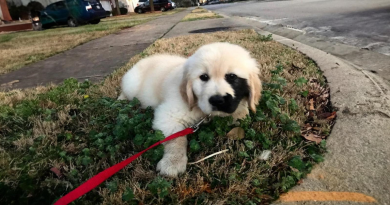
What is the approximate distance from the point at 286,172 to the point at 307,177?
4.6 inches

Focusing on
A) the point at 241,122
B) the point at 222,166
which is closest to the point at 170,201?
the point at 222,166

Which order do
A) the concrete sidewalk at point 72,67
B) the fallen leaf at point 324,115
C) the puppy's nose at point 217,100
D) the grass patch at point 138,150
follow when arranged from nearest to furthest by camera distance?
the grass patch at point 138,150 < the puppy's nose at point 217,100 < the fallen leaf at point 324,115 < the concrete sidewalk at point 72,67

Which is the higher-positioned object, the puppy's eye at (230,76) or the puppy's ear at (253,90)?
the puppy's eye at (230,76)

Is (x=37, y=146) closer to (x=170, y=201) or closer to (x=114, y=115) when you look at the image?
(x=114, y=115)

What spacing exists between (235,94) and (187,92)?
340mm

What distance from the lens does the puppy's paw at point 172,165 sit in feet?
5.65

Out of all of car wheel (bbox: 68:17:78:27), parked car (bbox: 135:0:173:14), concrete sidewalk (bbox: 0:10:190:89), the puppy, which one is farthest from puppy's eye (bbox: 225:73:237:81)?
parked car (bbox: 135:0:173:14)

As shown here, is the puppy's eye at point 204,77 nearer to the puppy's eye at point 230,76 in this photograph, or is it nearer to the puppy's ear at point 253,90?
the puppy's eye at point 230,76

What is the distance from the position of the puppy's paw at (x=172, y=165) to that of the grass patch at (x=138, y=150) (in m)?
0.06

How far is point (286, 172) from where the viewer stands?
1639 millimetres

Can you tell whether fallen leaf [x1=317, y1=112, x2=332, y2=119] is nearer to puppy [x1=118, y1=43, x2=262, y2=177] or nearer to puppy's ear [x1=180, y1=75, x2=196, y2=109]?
puppy [x1=118, y1=43, x2=262, y2=177]

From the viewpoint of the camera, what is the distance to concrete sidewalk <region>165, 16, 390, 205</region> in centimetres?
142

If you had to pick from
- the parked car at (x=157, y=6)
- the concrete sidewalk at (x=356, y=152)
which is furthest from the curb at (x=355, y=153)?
the parked car at (x=157, y=6)

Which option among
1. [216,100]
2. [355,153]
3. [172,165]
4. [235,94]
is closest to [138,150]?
[172,165]
